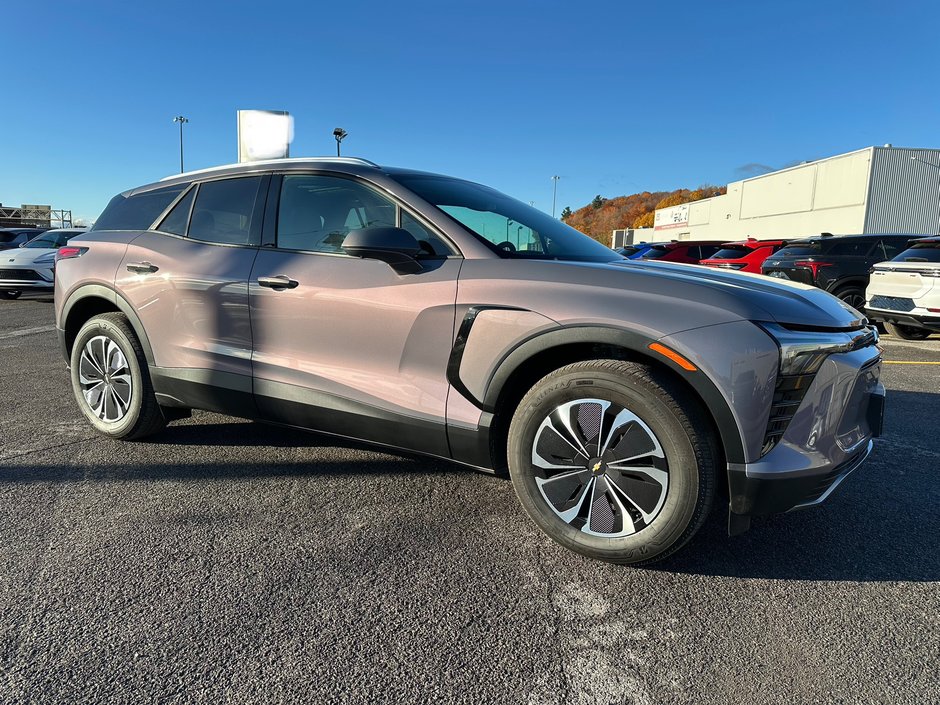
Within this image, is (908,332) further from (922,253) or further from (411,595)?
Result: (411,595)

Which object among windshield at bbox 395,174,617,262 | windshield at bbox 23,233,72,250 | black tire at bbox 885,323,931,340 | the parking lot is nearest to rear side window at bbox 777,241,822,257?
black tire at bbox 885,323,931,340

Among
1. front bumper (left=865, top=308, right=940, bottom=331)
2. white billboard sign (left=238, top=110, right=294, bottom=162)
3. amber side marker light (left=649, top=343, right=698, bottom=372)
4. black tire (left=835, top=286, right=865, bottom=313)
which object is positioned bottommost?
front bumper (left=865, top=308, right=940, bottom=331)

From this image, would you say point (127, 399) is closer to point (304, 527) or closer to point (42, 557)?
point (42, 557)

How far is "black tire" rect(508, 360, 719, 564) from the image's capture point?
220cm

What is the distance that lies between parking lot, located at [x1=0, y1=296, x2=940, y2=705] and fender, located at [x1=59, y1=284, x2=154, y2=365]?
0.71 m

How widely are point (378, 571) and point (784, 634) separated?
1.39 m

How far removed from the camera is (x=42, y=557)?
2383 mm

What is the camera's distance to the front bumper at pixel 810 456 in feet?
7.02

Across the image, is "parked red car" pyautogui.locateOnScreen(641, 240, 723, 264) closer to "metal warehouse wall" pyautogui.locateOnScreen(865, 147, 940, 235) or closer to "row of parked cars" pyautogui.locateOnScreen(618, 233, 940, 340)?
"row of parked cars" pyautogui.locateOnScreen(618, 233, 940, 340)

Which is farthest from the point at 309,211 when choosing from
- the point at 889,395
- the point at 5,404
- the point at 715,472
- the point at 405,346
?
the point at 889,395

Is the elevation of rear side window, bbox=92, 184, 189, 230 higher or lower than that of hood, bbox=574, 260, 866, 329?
higher

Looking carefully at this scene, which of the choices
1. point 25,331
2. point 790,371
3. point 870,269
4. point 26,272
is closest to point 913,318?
point 870,269

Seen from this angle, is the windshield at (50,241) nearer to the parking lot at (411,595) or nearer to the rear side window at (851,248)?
the parking lot at (411,595)

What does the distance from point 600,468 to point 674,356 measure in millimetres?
512
